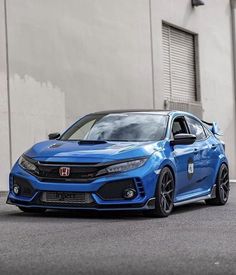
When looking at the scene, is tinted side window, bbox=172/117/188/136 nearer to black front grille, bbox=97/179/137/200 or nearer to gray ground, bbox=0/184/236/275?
gray ground, bbox=0/184/236/275

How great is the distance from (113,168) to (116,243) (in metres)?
1.85

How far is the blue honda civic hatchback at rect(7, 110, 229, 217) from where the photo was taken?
8.86 m

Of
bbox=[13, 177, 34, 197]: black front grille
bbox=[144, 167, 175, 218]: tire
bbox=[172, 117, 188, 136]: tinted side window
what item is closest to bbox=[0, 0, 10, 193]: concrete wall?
bbox=[172, 117, 188, 136]: tinted side window

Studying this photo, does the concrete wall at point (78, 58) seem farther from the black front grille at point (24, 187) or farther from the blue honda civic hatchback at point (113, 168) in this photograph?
the black front grille at point (24, 187)

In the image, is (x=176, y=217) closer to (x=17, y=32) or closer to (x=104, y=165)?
(x=104, y=165)

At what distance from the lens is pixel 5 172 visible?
15.1 m

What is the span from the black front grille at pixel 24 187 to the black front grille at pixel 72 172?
0.20 meters

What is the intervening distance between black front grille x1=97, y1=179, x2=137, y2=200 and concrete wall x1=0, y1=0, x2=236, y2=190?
251 inches

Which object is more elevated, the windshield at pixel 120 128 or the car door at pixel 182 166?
the windshield at pixel 120 128

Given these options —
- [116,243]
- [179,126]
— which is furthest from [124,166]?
[179,126]

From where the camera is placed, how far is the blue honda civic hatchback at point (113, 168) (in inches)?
349

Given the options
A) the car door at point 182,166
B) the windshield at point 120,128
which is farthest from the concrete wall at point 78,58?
the car door at point 182,166

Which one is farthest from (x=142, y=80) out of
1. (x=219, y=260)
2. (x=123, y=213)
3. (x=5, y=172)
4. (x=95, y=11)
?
(x=219, y=260)

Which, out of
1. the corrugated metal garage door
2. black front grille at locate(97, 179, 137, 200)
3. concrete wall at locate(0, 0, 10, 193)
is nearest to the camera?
black front grille at locate(97, 179, 137, 200)
